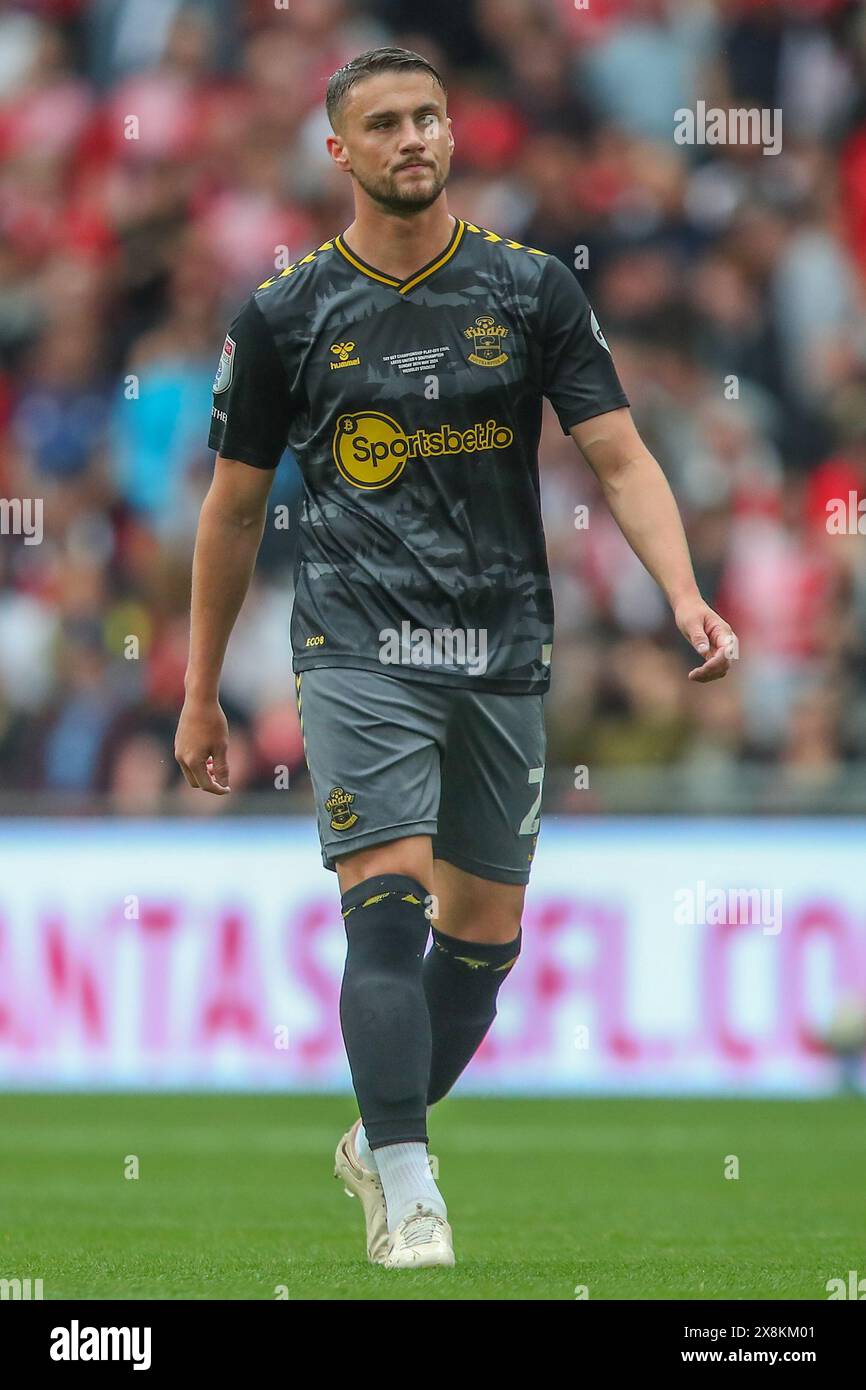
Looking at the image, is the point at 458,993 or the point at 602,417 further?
the point at 458,993

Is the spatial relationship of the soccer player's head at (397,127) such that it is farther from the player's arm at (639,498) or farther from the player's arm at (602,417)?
the player's arm at (639,498)

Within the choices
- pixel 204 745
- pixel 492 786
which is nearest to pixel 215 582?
pixel 204 745

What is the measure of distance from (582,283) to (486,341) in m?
8.38

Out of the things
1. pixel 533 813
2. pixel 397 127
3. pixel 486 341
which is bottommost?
pixel 533 813

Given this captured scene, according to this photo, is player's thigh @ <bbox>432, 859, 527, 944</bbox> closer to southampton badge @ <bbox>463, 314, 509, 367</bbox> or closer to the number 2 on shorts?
the number 2 on shorts

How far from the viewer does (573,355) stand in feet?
18.3

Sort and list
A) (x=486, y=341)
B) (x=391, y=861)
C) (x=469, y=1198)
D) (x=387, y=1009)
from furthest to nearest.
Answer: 1. (x=469, y=1198)
2. (x=486, y=341)
3. (x=391, y=861)
4. (x=387, y=1009)

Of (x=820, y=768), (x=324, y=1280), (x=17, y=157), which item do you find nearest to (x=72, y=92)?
(x=17, y=157)

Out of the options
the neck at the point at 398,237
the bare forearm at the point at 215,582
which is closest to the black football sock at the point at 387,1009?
the bare forearm at the point at 215,582

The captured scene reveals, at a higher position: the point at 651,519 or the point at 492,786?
the point at 651,519

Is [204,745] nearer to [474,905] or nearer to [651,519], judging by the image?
[474,905]

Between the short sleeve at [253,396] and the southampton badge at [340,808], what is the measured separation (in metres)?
0.80

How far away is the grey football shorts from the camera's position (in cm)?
529
